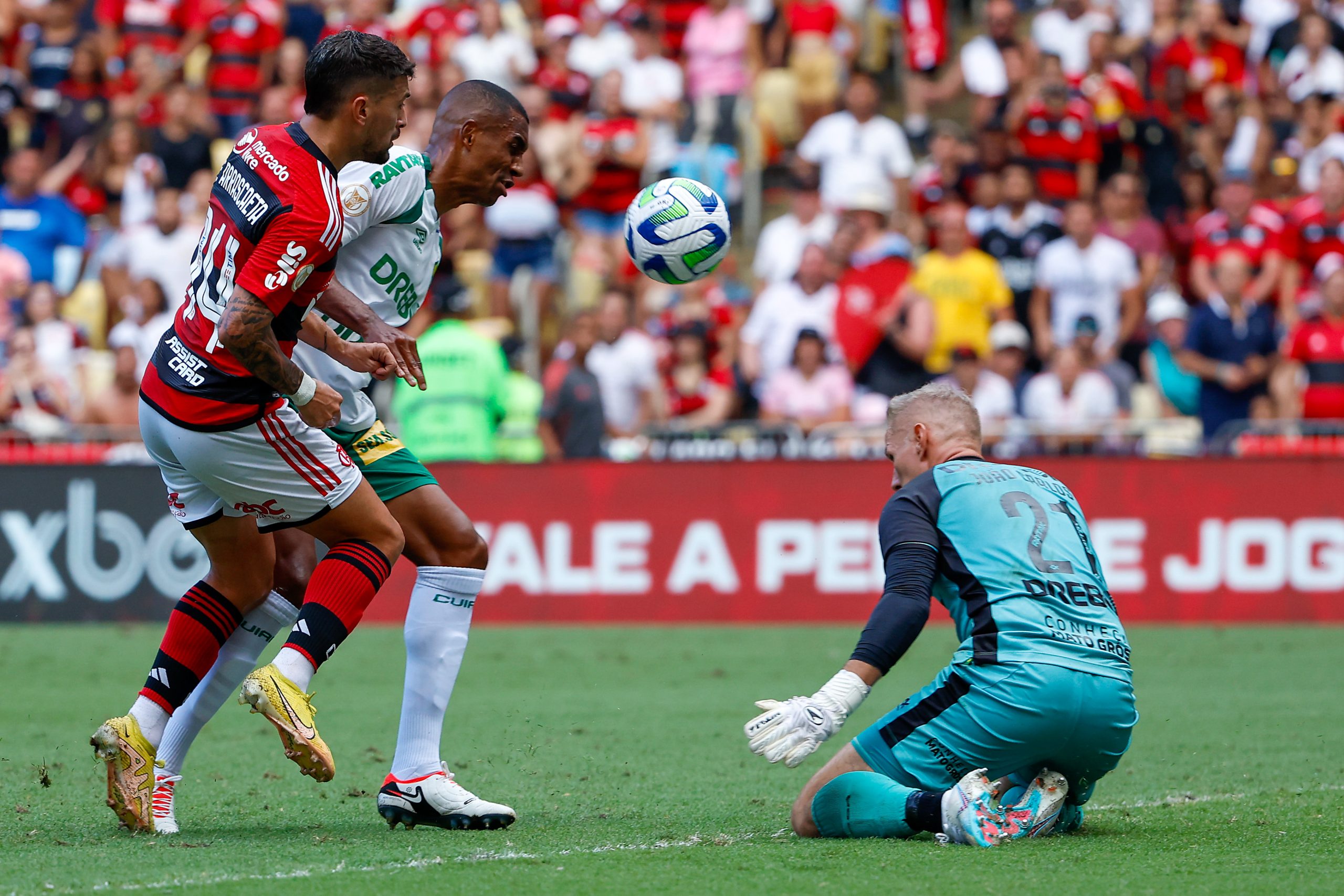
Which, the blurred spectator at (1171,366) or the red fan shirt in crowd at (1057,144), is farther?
the red fan shirt in crowd at (1057,144)

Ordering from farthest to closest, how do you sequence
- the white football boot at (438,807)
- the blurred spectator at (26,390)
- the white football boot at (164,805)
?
the blurred spectator at (26,390) < the white football boot at (438,807) < the white football boot at (164,805)

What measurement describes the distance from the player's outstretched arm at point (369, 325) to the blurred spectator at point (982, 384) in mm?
9080

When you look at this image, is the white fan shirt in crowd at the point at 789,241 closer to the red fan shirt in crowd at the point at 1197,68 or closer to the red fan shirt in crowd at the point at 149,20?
the red fan shirt in crowd at the point at 1197,68

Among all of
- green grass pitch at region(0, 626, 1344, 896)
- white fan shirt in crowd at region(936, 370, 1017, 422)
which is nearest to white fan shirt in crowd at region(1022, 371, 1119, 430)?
white fan shirt in crowd at region(936, 370, 1017, 422)

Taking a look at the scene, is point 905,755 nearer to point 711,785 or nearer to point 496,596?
point 711,785

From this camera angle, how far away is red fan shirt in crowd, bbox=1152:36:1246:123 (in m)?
17.2

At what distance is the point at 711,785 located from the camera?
6.48 metres

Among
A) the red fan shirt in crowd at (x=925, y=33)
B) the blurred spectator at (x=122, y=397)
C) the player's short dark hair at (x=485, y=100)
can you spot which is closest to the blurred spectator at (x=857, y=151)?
the red fan shirt in crowd at (x=925, y=33)

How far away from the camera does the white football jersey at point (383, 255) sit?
5766 millimetres

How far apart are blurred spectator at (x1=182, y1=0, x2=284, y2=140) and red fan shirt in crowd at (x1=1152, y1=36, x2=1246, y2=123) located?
364 inches

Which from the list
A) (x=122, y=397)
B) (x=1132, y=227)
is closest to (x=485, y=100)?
(x=122, y=397)

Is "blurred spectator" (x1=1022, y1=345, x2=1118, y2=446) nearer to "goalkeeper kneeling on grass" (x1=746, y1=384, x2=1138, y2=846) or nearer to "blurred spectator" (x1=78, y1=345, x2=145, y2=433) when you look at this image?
"blurred spectator" (x1=78, y1=345, x2=145, y2=433)

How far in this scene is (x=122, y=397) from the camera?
1388 centimetres

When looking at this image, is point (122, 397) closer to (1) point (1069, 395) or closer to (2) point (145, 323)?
(2) point (145, 323)
